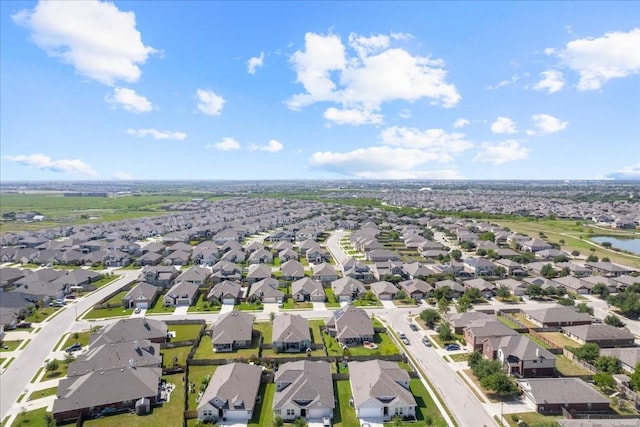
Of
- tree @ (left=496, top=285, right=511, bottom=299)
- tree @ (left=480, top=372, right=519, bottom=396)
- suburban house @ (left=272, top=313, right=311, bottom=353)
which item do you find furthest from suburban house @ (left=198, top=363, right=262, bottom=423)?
tree @ (left=496, top=285, right=511, bottom=299)

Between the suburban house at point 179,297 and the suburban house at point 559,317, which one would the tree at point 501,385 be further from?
the suburban house at point 179,297

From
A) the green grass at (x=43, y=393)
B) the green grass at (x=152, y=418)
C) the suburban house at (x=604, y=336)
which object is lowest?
the green grass at (x=152, y=418)

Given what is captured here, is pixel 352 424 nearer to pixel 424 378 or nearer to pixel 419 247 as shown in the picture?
pixel 424 378

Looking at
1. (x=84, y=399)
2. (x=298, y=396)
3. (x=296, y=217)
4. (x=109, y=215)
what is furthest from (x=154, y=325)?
(x=109, y=215)

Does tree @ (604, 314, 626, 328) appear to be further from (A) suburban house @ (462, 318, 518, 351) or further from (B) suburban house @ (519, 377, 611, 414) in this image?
(B) suburban house @ (519, 377, 611, 414)

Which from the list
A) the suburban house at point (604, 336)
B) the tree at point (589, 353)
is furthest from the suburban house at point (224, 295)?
the suburban house at point (604, 336)

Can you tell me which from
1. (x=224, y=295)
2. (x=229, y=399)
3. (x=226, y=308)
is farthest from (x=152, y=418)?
(x=224, y=295)
